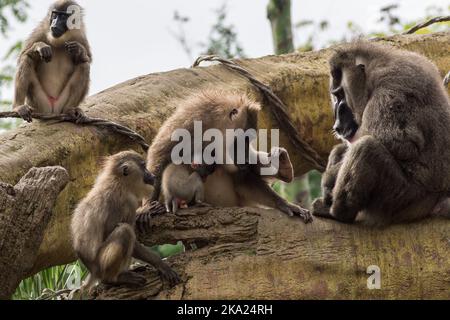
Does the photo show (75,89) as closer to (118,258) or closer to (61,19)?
(61,19)

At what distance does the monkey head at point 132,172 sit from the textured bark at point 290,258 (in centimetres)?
29

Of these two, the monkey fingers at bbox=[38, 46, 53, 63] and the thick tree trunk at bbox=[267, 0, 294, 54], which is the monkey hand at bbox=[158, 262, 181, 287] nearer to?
the monkey fingers at bbox=[38, 46, 53, 63]

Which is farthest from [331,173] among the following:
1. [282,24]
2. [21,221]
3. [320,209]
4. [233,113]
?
[282,24]

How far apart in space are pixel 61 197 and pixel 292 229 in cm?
210

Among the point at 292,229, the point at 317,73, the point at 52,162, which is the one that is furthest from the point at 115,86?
the point at 292,229

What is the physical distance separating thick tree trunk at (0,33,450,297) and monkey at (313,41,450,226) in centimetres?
18

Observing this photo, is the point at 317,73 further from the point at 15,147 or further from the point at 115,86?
the point at 15,147

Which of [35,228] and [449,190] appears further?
[449,190]

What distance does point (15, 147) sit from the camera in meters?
6.67

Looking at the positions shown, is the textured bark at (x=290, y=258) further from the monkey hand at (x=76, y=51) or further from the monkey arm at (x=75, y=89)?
the monkey hand at (x=76, y=51)

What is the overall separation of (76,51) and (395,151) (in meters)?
3.53

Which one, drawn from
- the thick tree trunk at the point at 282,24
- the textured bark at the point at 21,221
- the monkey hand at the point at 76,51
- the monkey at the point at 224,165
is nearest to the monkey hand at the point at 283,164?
the monkey at the point at 224,165

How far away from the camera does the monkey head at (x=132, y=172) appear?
233 inches

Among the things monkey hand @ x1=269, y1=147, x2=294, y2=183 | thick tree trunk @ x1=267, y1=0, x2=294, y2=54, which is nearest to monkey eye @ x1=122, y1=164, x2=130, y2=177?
monkey hand @ x1=269, y1=147, x2=294, y2=183
